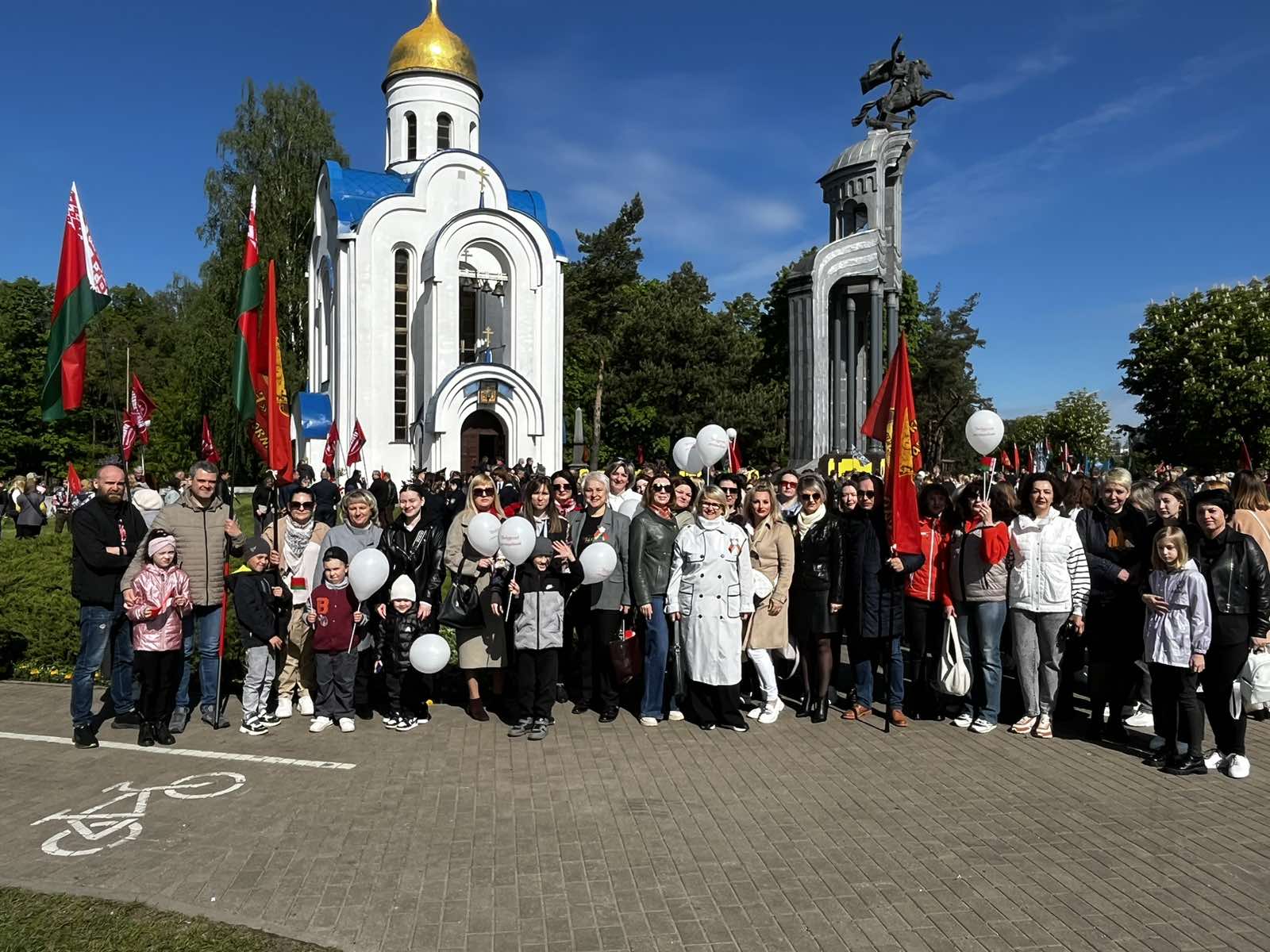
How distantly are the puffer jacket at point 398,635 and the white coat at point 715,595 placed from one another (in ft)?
6.70

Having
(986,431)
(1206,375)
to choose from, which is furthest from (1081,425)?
(986,431)

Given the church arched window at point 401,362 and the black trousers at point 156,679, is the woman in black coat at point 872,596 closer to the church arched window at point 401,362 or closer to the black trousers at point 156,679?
the black trousers at point 156,679

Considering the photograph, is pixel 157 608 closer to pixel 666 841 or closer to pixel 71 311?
pixel 71 311

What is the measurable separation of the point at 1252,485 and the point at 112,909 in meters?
8.26

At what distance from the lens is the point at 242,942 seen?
12.7 ft

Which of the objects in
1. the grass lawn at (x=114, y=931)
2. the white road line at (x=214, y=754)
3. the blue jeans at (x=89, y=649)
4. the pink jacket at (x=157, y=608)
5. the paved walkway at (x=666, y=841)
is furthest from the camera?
the blue jeans at (x=89, y=649)

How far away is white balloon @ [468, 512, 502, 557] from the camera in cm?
687

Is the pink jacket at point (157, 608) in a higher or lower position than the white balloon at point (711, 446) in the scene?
lower

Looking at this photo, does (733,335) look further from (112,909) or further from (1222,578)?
(112,909)

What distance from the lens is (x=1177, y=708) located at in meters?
6.29

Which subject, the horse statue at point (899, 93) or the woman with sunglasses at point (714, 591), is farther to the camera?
the horse statue at point (899, 93)

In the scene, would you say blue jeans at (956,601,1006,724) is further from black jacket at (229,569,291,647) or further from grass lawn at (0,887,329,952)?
black jacket at (229,569,291,647)

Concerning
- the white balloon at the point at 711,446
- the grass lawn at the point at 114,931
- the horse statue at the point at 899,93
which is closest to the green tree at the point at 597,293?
the horse statue at the point at 899,93

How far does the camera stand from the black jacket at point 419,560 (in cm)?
752
